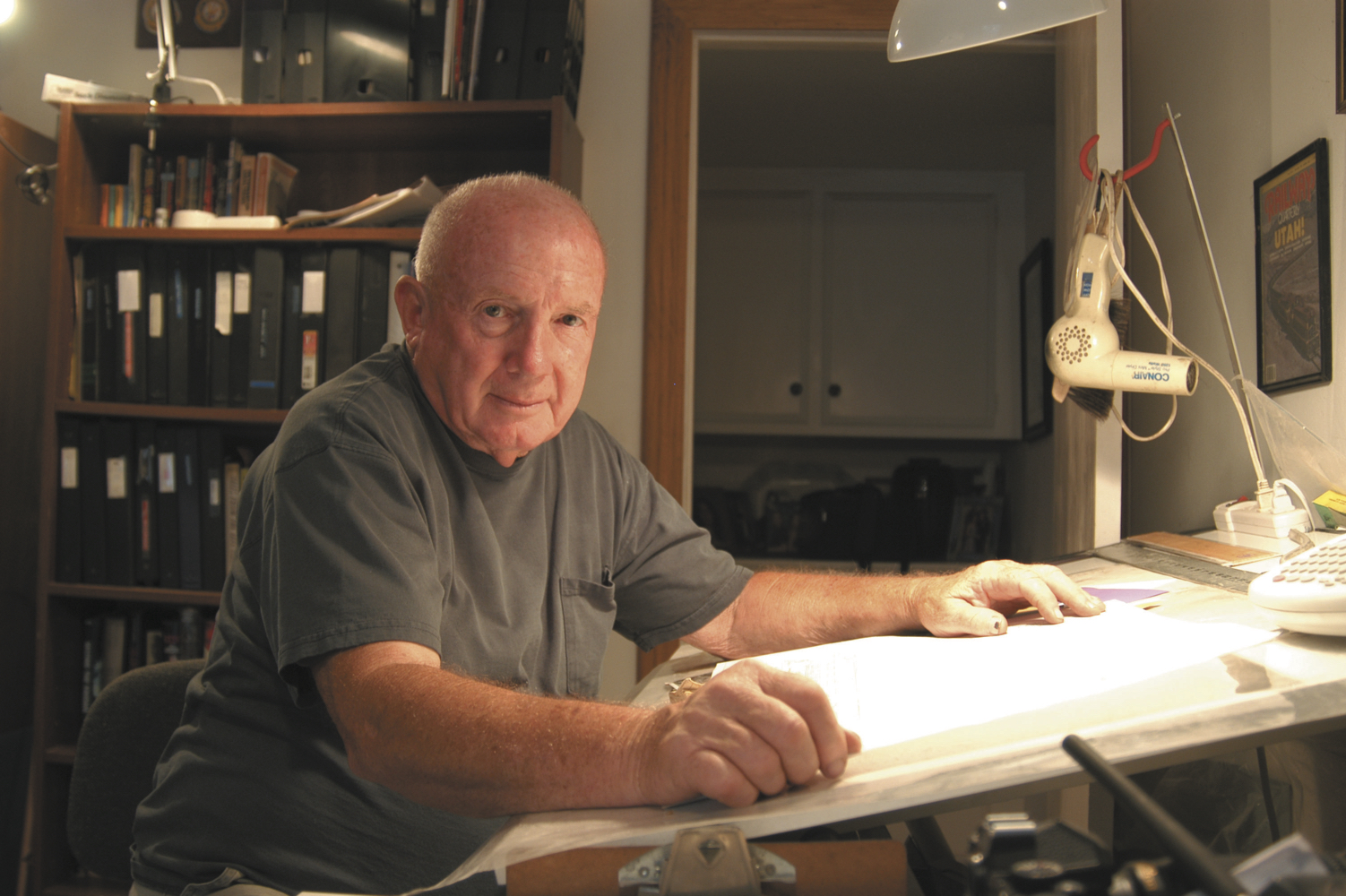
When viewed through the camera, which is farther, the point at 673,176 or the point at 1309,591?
the point at 673,176

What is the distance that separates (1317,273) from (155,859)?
5.26 feet

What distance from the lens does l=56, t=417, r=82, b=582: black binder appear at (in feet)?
6.59

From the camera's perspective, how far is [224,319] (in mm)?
2027

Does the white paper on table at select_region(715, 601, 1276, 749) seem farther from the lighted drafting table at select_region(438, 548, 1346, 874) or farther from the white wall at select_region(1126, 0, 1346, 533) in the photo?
the white wall at select_region(1126, 0, 1346, 533)

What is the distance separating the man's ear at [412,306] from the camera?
105 cm

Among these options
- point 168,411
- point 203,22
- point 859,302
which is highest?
point 203,22

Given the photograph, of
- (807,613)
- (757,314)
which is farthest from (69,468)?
(757,314)

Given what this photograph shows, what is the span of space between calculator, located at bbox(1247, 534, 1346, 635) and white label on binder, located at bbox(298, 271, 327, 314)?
190 cm

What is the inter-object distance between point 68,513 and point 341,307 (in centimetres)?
82

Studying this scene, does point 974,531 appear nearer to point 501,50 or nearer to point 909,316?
point 909,316

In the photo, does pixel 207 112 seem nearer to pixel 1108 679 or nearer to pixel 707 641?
pixel 707 641

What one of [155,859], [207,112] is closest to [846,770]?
[155,859]

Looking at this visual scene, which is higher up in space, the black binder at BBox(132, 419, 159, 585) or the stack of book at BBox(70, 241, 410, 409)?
the stack of book at BBox(70, 241, 410, 409)

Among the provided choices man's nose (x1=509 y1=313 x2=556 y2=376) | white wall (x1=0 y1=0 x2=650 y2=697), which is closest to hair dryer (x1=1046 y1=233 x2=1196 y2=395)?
man's nose (x1=509 y1=313 x2=556 y2=376)
